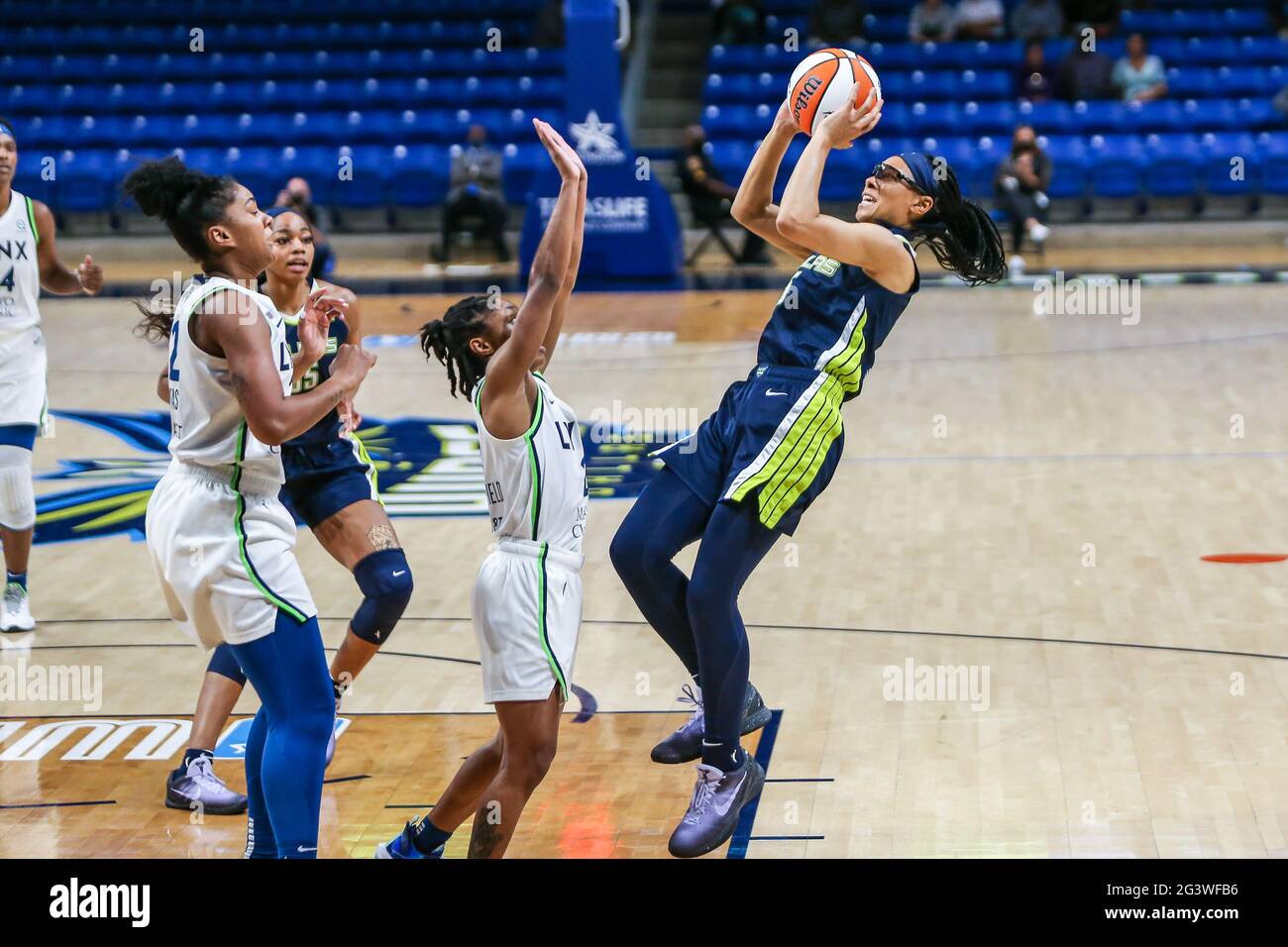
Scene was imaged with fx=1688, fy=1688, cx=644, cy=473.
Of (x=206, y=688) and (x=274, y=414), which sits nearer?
(x=274, y=414)

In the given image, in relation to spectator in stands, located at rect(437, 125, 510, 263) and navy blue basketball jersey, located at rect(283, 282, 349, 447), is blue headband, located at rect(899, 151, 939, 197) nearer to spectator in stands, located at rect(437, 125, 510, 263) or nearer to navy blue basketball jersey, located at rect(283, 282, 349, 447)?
navy blue basketball jersey, located at rect(283, 282, 349, 447)

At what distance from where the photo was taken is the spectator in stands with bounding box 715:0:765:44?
1938 cm

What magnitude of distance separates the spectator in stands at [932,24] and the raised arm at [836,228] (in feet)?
49.6

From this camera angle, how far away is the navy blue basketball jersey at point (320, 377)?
542cm

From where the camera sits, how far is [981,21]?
1912cm

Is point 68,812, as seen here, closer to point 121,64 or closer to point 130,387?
Answer: point 130,387

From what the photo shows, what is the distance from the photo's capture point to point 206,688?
5.09 metres

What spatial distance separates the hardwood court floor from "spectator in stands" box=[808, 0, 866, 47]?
8.63 metres

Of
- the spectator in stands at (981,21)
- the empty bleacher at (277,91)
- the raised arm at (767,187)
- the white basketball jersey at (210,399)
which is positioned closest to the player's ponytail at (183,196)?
the white basketball jersey at (210,399)

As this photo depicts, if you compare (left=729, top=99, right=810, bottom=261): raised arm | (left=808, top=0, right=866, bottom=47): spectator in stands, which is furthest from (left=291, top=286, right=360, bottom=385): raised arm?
(left=808, top=0, right=866, bottom=47): spectator in stands

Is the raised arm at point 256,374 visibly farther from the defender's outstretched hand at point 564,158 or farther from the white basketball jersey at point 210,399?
the defender's outstretched hand at point 564,158

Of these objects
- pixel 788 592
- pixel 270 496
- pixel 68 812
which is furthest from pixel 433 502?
pixel 270 496

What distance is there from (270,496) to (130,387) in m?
7.75
